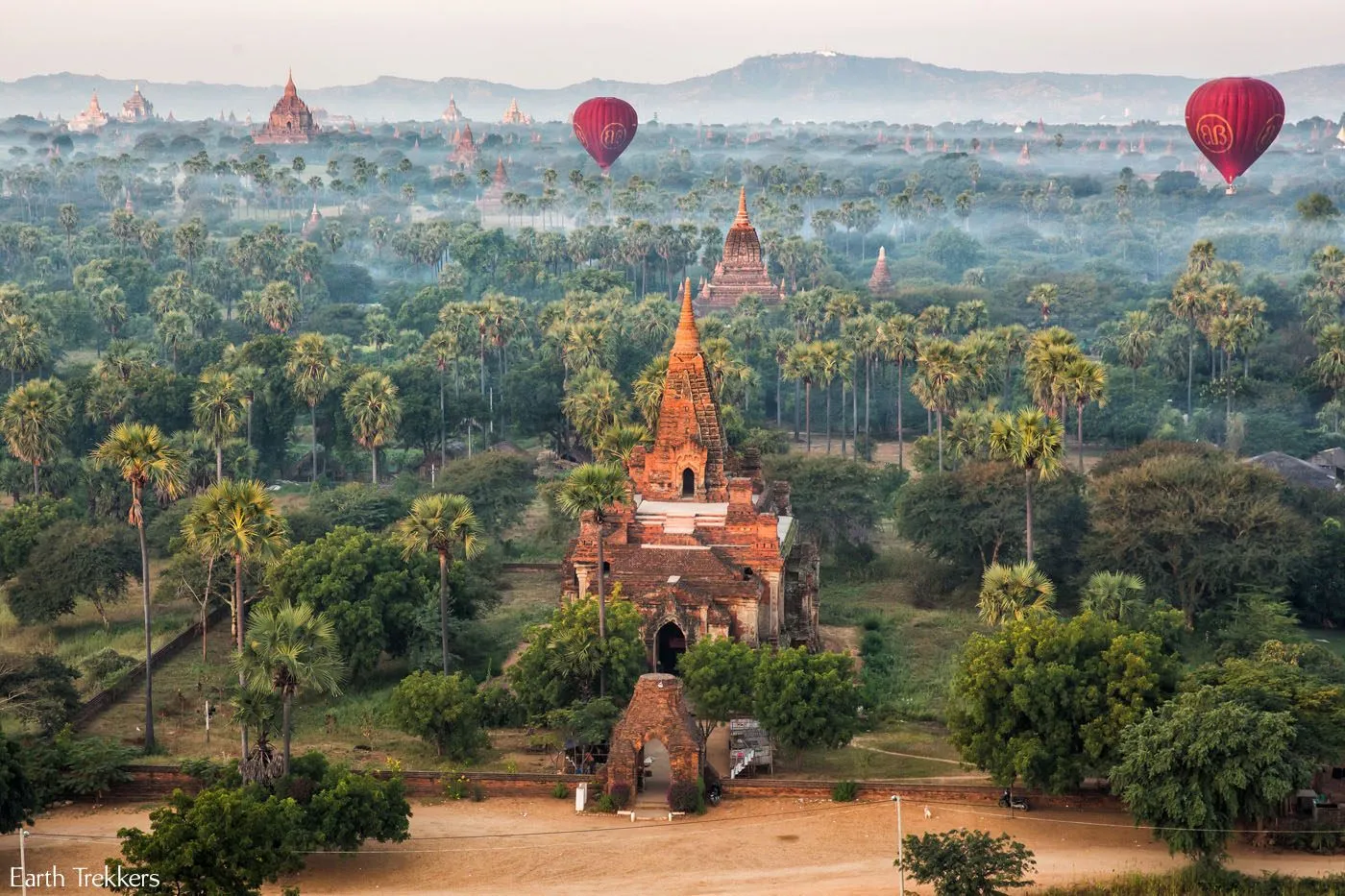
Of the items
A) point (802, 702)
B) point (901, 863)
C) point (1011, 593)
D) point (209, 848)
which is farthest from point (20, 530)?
point (901, 863)

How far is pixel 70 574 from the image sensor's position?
62.9 metres

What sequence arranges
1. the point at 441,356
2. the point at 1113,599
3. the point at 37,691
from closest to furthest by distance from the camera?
the point at 37,691 → the point at 1113,599 → the point at 441,356

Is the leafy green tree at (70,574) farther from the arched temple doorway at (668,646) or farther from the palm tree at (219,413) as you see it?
the arched temple doorway at (668,646)

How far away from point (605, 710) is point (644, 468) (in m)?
13.0

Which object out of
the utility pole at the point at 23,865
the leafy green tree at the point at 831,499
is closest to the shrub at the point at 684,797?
the utility pole at the point at 23,865

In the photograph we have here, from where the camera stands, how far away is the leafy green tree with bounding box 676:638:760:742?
1930 inches

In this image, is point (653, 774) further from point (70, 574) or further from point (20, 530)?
point (20, 530)

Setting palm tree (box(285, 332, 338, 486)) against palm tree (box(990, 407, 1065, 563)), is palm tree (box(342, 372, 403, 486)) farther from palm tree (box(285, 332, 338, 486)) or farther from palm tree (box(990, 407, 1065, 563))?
palm tree (box(990, 407, 1065, 563))

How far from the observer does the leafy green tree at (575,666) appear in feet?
167

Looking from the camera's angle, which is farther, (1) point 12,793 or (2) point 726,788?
(2) point 726,788

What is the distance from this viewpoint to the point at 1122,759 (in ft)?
144

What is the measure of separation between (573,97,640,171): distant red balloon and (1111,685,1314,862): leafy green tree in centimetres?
12844

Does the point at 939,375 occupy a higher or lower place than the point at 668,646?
higher

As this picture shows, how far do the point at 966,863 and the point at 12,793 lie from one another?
65.8ft
